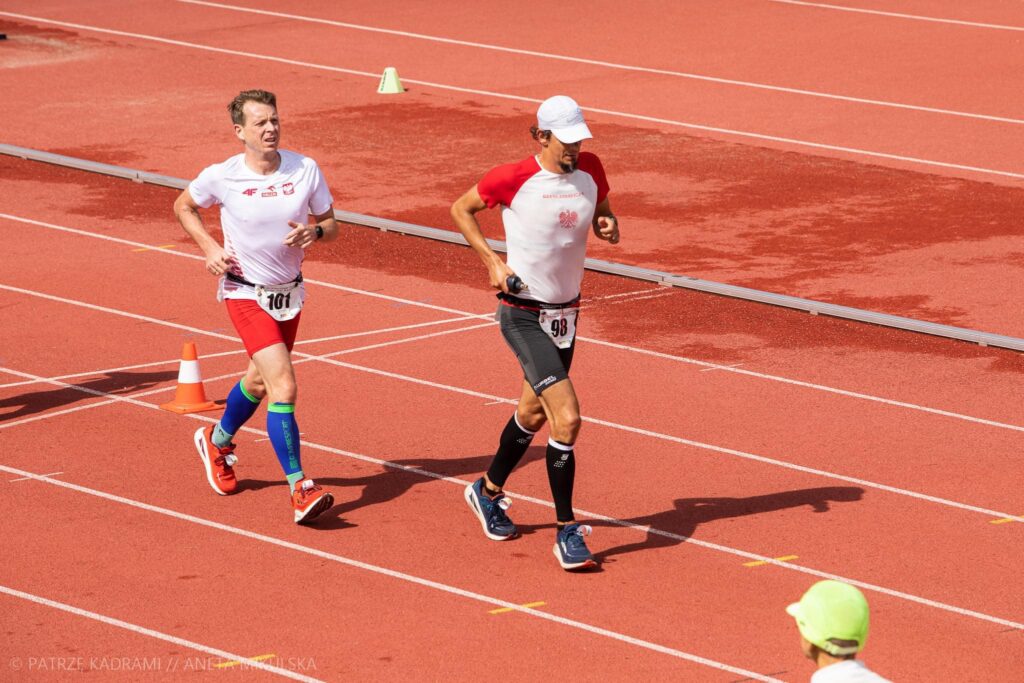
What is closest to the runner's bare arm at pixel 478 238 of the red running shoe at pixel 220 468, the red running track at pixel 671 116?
the red running shoe at pixel 220 468

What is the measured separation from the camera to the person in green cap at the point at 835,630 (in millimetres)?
4805

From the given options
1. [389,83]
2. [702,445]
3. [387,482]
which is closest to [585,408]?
[702,445]

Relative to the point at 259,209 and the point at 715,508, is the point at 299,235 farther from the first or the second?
the point at 715,508

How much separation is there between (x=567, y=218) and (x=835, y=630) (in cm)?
431

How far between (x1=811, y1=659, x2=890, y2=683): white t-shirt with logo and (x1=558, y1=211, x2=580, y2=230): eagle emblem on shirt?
14.1ft

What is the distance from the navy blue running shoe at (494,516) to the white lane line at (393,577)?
2.22ft

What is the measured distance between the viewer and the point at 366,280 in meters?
15.3

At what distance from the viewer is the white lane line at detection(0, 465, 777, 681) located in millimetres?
7848

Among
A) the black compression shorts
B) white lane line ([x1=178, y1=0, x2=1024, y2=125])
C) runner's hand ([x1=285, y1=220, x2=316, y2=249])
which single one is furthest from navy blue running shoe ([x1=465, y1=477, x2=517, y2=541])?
white lane line ([x1=178, y1=0, x2=1024, y2=125])

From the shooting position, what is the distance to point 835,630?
4.82 m

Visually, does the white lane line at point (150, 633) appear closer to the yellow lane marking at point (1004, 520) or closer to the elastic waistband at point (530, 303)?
the elastic waistband at point (530, 303)

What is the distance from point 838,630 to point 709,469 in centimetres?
571

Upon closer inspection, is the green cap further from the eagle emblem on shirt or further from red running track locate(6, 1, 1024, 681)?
the eagle emblem on shirt

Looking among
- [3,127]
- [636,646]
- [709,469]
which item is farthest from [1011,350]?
[3,127]
